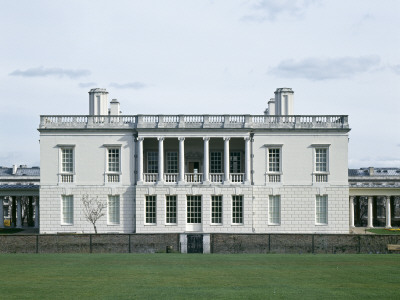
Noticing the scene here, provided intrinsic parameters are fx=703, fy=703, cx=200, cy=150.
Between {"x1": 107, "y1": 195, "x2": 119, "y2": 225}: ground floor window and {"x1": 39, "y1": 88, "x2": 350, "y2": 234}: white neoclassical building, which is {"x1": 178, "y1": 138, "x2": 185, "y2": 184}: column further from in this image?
{"x1": 107, "y1": 195, "x2": 119, "y2": 225}: ground floor window

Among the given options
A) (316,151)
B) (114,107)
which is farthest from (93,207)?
(316,151)

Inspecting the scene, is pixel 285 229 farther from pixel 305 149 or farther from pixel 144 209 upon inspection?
pixel 144 209

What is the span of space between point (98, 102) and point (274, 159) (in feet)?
54.9

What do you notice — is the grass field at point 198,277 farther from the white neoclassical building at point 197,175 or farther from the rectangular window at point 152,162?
the rectangular window at point 152,162

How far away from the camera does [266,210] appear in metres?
58.6

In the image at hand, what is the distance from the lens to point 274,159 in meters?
59.1

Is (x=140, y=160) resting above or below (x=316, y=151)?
below

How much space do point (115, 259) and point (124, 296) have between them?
14.5 m

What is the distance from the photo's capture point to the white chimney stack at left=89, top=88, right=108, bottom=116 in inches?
2494

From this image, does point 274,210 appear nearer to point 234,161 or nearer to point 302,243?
point 234,161

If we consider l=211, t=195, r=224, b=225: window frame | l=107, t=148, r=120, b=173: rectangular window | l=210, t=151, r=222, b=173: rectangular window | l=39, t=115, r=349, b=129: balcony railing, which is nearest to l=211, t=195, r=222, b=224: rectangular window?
l=211, t=195, r=224, b=225: window frame

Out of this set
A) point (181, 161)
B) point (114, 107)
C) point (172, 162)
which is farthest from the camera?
point (114, 107)

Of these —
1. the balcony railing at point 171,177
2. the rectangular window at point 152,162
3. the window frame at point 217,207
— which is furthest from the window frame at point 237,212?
the rectangular window at point 152,162

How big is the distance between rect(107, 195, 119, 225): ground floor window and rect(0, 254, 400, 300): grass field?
19.5m
